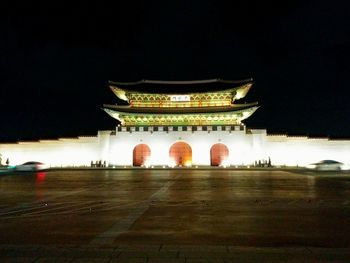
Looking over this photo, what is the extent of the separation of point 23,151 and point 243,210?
40.6 m

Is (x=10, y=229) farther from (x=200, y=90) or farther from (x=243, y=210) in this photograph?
(x=200, y=90)

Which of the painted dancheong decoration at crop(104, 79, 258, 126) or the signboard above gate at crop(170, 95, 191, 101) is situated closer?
the painted dancheong decoration at crop(104, 79, 258, 126)

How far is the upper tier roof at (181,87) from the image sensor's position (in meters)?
46.1

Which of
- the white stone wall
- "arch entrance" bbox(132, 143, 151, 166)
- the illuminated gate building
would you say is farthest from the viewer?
"arch entrance" bbox(132, 143, 151, 166)

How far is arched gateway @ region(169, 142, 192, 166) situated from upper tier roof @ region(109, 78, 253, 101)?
7072mm

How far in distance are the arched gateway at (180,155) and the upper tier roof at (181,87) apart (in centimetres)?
707

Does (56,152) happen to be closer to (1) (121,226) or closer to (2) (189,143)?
(2) (189,143)

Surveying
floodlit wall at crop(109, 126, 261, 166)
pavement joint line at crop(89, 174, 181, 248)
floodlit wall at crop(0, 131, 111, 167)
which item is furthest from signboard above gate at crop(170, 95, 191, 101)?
pavement joint line at crop(89, 174, 181, 248)

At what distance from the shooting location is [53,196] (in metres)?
13.7

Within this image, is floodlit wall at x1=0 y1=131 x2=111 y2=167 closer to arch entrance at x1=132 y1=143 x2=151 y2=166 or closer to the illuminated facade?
the illuminated facade

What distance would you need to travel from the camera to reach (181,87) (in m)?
49.3

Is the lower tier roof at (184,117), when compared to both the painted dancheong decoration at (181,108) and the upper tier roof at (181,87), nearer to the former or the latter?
the painted dancheong decoration at (181,108)

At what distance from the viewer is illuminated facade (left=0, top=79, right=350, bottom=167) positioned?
44.3 meters

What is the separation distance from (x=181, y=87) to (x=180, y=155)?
383 inches
